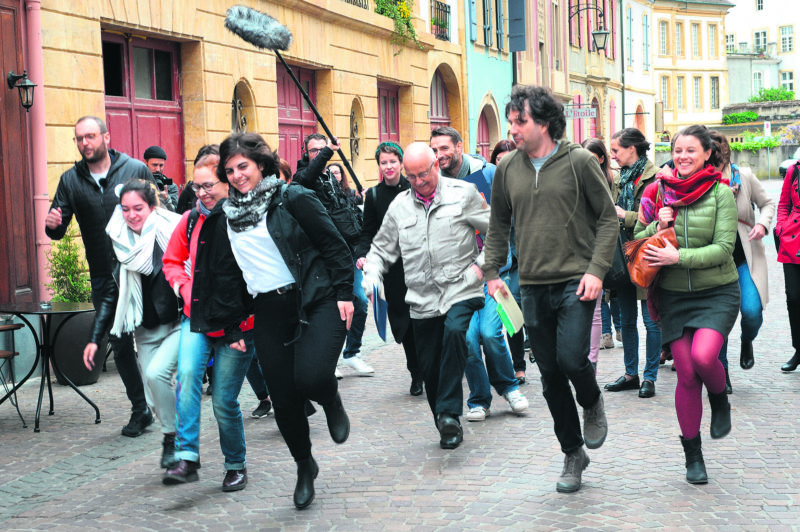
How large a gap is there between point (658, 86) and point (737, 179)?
64700 millimetres

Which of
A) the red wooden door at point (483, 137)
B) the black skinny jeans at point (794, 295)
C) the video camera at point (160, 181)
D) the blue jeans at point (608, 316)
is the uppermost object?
the red wooden door at point (483, 137)

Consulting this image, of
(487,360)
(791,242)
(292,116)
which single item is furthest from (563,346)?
(292,116)

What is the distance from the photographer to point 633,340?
25.4 ft

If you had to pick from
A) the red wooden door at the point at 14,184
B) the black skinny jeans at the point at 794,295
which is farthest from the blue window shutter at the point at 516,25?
the black skinny jeans at the point at 794,295

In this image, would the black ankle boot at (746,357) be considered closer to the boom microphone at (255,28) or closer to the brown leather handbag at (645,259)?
the brown leather handbag at (645,259)

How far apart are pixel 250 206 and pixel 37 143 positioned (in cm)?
606

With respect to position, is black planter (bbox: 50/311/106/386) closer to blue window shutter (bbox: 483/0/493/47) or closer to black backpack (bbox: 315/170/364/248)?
black backpack (bbox: 315/170/364/248)

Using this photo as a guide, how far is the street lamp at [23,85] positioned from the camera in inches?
389

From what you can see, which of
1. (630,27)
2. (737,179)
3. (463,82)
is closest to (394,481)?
(737,179)

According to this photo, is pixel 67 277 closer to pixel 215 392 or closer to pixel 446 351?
pixel 215 392

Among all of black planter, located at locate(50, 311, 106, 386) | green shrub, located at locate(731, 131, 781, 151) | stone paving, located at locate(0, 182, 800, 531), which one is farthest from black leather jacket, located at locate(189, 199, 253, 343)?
green shrub, located at locate(731, 131, 781, 151)

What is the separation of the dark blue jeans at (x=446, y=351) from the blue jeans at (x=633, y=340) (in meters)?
1.87

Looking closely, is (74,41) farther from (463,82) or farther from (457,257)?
(463,82)

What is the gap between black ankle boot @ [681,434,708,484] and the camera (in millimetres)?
5199
